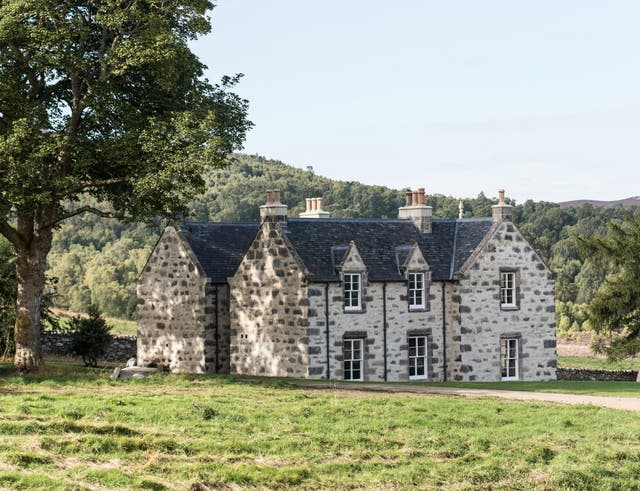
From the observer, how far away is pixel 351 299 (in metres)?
44.1

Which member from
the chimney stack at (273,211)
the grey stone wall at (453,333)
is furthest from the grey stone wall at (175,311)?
the grey stone wall at (453,333)

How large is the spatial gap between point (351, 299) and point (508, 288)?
25.6ft

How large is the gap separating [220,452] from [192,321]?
2350cm

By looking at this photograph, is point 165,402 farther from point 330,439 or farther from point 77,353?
point 77,353

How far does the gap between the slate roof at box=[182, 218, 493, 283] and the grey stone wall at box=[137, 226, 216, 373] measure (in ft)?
2.53

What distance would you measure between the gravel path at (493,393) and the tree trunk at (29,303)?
10.1 meters

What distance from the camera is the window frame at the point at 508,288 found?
46800 mm

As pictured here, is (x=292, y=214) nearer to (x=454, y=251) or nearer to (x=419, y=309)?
(x=454, y=251)

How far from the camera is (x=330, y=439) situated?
2506 centimetres

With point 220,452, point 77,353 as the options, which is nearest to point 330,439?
point 220,452

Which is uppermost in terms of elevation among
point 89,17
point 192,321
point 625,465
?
point 89,17

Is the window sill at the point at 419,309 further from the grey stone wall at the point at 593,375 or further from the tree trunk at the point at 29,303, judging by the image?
the tree trunk at the point at 29,303

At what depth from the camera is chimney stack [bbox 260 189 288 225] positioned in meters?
44.1

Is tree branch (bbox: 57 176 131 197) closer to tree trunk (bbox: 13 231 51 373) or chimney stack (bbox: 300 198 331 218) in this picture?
tree trunk (bbox: 13 231 51 373)
